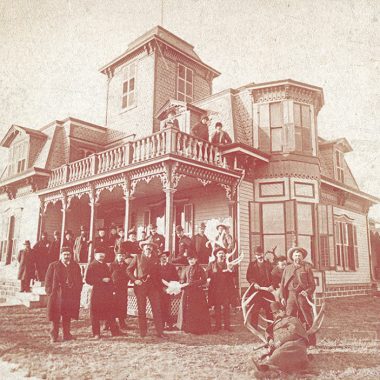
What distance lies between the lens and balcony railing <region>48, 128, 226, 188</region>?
12627 millimetres

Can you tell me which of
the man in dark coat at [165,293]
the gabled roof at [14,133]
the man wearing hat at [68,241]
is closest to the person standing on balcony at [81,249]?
the man wearing hat at [68,241]

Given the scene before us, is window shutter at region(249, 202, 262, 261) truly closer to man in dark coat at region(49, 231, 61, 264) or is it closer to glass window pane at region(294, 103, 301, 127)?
glass window pane at region(294, 103, 301, 127)

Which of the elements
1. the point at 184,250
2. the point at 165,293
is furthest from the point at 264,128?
the point at 165,293

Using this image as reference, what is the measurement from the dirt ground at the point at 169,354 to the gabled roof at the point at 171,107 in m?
9.79

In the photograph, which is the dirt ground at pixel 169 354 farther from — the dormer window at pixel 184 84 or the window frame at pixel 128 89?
the dormer window at pixel 184 84

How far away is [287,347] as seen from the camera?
538 centimetres

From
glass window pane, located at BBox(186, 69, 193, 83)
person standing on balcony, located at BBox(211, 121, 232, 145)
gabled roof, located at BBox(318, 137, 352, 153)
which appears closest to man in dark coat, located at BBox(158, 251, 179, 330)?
person standing on balcony, located at BBox(211, 121, 232, 145)

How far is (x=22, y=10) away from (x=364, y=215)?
18968 millimetres

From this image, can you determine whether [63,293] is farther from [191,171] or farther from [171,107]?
[171,107]

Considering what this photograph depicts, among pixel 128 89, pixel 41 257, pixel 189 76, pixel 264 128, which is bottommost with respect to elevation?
pixel 41 257

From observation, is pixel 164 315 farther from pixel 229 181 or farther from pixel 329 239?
pixel 329 239

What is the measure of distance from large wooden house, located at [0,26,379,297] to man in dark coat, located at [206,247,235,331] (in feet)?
8.47

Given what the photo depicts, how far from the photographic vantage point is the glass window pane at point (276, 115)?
1530 cm

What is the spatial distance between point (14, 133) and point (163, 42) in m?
9.62
